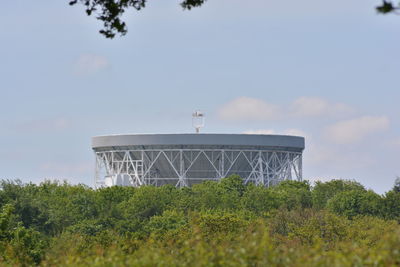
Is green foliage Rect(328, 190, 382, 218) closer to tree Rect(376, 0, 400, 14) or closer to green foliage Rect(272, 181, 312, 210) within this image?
green foliage Rect(272, 181, 312, 210)

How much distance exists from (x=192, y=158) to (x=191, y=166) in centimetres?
250

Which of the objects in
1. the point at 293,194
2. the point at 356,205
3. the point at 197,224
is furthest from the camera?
the point at 293,194

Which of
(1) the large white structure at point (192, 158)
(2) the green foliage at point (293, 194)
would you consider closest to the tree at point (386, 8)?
(2) the green foliage at point (293, 194)

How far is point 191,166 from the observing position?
12612 centimetres

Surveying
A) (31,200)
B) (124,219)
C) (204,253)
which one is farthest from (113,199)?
(204,253)

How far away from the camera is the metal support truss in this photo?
123938 millimetres

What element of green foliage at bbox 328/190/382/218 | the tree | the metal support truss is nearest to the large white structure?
the metal support truss

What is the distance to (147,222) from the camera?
94938 mm

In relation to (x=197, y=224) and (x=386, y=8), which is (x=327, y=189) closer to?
(x=197, y=224)

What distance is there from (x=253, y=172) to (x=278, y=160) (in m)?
3.45

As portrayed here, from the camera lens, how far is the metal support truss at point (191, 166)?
124 m

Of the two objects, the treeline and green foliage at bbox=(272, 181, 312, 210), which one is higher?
green foliage at bbox=(272, 181, 312, 210)

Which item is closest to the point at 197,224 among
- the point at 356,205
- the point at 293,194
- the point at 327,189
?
the point at 356,205

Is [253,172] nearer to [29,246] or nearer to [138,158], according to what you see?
[138,158]
